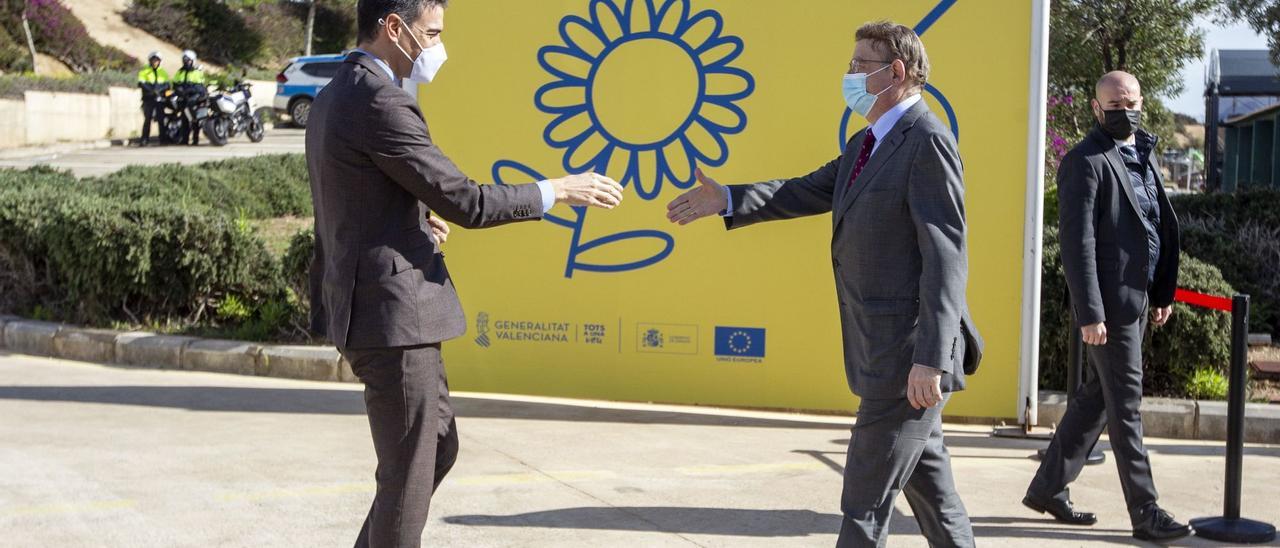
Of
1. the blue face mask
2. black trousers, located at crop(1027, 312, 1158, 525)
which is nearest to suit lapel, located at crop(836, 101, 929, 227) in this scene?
the blue face mask

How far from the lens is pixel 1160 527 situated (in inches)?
191

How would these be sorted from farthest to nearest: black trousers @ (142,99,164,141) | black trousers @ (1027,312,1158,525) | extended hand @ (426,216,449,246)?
black trousers @ (142,99,164,141), black trousers @ (1027,312,1158,525), extended hand @ (426,216,449,246)

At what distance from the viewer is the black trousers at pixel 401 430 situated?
349cm

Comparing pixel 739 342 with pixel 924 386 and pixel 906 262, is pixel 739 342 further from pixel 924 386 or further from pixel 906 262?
pixel 924 386

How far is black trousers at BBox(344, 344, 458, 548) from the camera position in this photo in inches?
137

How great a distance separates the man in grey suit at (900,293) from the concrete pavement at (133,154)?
17971 millimetres

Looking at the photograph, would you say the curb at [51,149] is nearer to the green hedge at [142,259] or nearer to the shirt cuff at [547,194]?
the green hedge at [142,259]

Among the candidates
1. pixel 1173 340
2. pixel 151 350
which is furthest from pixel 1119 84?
pixel 151 350

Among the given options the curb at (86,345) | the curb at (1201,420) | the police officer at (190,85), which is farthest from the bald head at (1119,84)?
the police officer at (190,85)

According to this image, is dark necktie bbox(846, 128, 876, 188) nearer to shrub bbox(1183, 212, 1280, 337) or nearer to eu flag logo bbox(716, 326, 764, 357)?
eu flag logo bbox(716, 326, 764, 357)

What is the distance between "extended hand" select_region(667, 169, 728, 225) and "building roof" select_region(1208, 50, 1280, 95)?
64.0 feet

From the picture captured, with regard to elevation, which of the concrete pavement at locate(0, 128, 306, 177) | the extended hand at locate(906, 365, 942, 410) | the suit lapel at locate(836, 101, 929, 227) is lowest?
the extended hand at locate(906, 365, 942, 410)

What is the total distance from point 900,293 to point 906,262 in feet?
0.28

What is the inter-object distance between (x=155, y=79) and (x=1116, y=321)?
23.1 m
